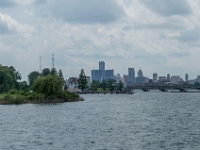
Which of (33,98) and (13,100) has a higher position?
(33,98)

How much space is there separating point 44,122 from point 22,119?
25.3 ft

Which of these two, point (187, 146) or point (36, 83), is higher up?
point (36, 83)

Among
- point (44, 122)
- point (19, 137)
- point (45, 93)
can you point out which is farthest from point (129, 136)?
point (45, 93)

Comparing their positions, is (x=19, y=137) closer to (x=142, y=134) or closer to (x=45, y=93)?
(x=142, y=134)

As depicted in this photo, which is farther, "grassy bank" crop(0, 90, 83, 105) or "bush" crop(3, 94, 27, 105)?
"grassy bank" crop(0, 90, 83, 105)

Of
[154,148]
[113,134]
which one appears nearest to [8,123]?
[113,134]

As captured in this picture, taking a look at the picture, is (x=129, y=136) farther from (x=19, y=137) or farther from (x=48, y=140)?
(x=19, y=137)

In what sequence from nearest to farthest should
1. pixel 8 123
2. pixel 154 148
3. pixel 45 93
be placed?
pixel 154 148
pixel 8 123
pixel 45 93

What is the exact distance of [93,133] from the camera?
195ft

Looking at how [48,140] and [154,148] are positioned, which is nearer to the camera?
[154,148]

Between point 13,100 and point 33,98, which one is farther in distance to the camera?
point 33,98

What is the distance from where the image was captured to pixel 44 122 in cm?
7550

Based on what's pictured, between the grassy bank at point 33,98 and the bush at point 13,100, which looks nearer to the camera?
the bush at point 13,100

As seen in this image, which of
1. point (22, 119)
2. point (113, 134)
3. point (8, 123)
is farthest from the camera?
point (22, 119)
